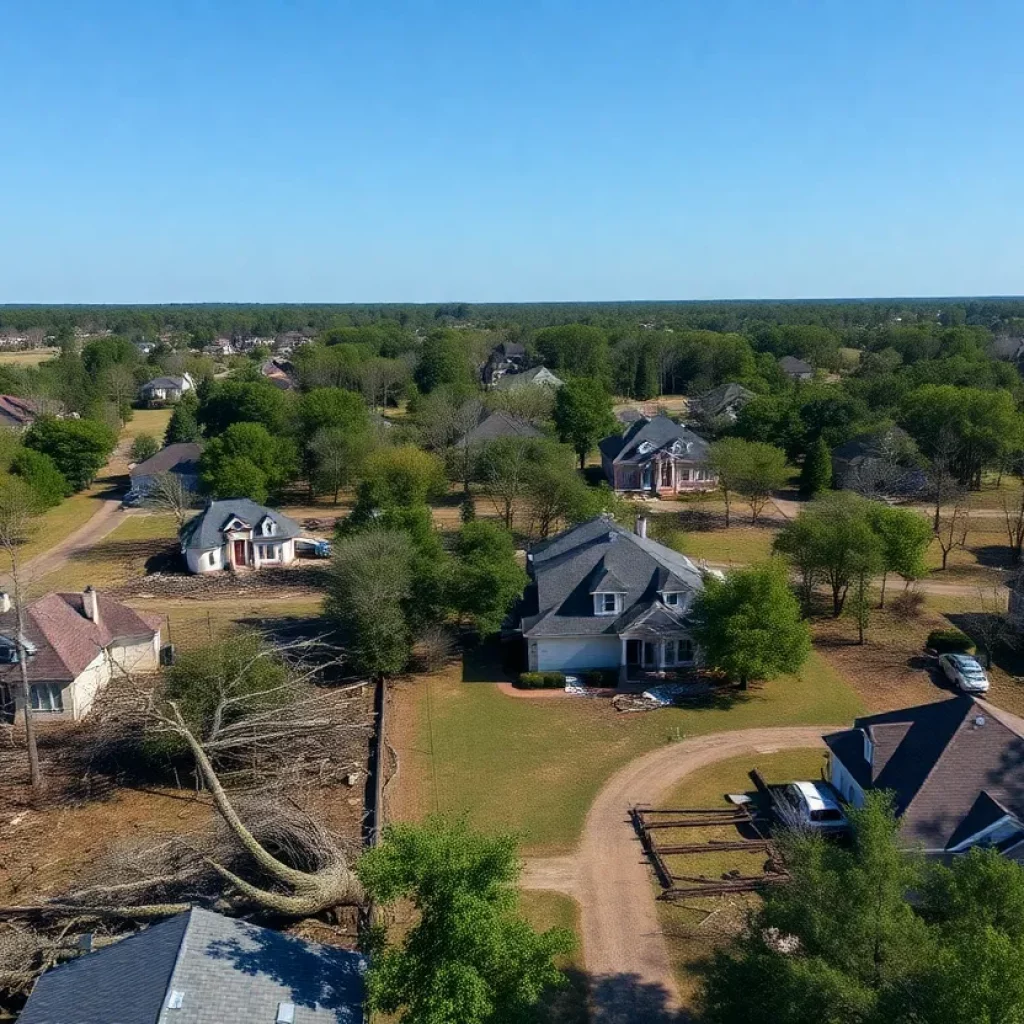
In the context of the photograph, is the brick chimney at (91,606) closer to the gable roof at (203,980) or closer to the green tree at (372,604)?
the green tree at (372,604)

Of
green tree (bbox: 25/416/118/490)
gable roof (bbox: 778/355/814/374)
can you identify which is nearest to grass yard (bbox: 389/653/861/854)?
green tree (bbox: 25/416/118/490)

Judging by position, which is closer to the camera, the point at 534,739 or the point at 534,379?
the point at 534,739

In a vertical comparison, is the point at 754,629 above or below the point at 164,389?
below

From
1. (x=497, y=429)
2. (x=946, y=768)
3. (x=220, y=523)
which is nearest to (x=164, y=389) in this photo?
(x=497, y=429)

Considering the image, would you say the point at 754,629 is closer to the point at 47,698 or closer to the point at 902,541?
the point at 902,541

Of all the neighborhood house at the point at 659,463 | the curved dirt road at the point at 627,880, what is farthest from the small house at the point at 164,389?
the curved dirt road at the point at 627,880

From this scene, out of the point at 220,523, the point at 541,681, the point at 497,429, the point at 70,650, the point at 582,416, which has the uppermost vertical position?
the point at 582,416

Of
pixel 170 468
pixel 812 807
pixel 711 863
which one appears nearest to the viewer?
pixel 711 863
